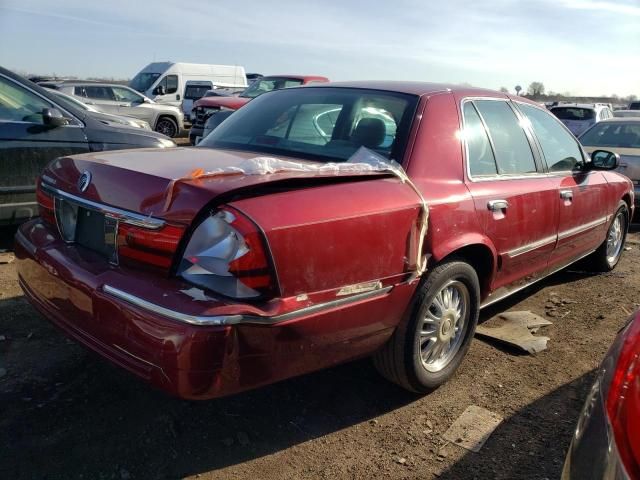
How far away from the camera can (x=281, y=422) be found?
110 inches

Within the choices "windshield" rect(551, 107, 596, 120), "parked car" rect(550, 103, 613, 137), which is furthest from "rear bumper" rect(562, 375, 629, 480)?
"windshield" rect(551, 107, 596, 120)

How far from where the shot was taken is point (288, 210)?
7.25 ft

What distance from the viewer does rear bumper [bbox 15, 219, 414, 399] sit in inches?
80.0

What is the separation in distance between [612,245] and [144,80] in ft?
62.6

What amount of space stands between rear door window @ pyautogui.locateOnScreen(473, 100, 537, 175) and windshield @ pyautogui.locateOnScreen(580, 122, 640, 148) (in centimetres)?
552

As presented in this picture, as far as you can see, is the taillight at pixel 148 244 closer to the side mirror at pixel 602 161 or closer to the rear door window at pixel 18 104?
the rear door window at pixel 18 104

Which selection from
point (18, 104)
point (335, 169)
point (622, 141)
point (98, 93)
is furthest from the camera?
point (98, 93)

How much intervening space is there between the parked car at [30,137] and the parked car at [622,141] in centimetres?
654

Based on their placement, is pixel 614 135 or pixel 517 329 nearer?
pixel 517 329

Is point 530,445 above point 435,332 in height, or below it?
below

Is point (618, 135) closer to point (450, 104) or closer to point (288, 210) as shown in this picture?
point (450, 104)

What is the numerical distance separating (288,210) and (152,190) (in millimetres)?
545

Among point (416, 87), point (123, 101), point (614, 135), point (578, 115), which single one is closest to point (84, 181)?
point (416, 87)

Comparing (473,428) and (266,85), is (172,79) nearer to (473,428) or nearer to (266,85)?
(266,85)
